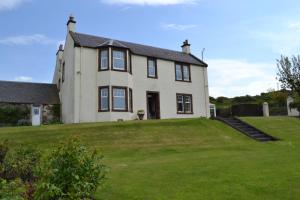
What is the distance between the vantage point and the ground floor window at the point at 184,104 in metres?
33.8

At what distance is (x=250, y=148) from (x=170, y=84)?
1662 centimetres

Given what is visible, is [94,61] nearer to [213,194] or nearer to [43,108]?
[43,108]

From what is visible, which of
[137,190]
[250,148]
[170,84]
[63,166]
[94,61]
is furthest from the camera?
[170,84]

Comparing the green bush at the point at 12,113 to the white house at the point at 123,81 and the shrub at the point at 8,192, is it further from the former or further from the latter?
the shrub at the point at 8,192

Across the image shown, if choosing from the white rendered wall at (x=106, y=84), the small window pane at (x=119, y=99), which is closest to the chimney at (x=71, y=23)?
the white rendered wall at (x=106, y=84)

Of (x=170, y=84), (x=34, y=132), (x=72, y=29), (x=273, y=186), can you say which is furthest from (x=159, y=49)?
(x=273, y=186)

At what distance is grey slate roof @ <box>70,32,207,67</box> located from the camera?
2945cm

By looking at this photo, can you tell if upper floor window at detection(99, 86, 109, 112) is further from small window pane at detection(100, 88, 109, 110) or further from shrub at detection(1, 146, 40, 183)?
shrub at detection(1, 146, 40, 183)

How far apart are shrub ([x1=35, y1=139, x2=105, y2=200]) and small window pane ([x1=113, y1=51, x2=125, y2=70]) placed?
22932 mm

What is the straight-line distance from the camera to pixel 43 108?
30734 mm

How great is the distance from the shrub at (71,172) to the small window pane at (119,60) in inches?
903

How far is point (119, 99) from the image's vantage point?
93.9 ft

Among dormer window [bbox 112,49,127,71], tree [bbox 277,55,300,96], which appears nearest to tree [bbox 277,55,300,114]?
tree [bbox 277,55,300,96]

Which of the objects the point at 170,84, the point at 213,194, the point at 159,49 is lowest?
the point at 213,194
